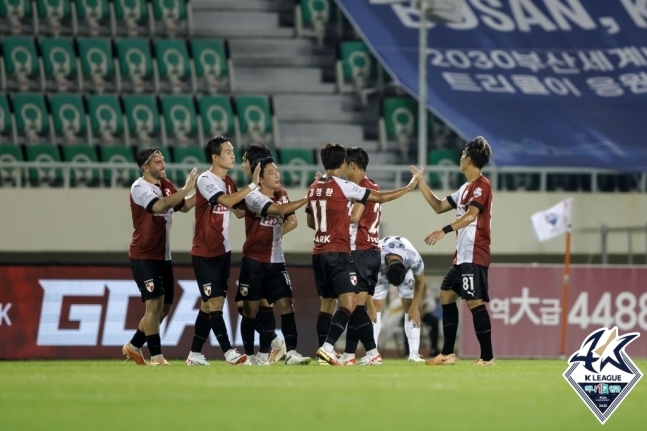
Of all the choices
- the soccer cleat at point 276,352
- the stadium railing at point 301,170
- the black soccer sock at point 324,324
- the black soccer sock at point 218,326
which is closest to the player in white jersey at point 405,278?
the soccer cleat at point 276,352

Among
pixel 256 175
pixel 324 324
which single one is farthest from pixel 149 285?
pixel 324 324

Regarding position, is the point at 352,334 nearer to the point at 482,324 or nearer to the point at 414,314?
the point at 482,324

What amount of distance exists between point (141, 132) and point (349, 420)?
1601 cm

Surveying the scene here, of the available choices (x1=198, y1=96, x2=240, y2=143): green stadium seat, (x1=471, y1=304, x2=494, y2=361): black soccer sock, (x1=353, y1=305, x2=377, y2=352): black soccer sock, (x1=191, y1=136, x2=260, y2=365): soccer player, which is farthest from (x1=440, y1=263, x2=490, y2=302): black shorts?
(x1=198, y1=96, x2=240, y2=143): green stadium seat

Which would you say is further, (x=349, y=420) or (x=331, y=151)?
(x=331, y=151)

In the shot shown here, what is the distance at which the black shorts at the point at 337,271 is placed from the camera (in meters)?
11.0

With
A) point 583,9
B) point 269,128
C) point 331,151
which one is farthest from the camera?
point 269,128

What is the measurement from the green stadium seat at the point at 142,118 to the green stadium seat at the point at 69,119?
0.78 metres

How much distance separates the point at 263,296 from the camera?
11555 millimetres

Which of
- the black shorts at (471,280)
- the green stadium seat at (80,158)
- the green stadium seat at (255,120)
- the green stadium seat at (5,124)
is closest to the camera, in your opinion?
the black shorts at (471,280)

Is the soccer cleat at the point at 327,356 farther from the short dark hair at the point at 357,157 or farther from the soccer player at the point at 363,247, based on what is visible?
the short dark hair at the point at 357,157

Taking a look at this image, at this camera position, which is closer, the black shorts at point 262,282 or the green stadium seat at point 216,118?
the black shorts at point 262,282

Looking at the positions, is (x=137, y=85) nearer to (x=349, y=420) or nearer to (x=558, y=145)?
(x=558, y=145)

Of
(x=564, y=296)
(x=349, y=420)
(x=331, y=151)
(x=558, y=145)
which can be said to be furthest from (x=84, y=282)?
(x=349, y=420)
